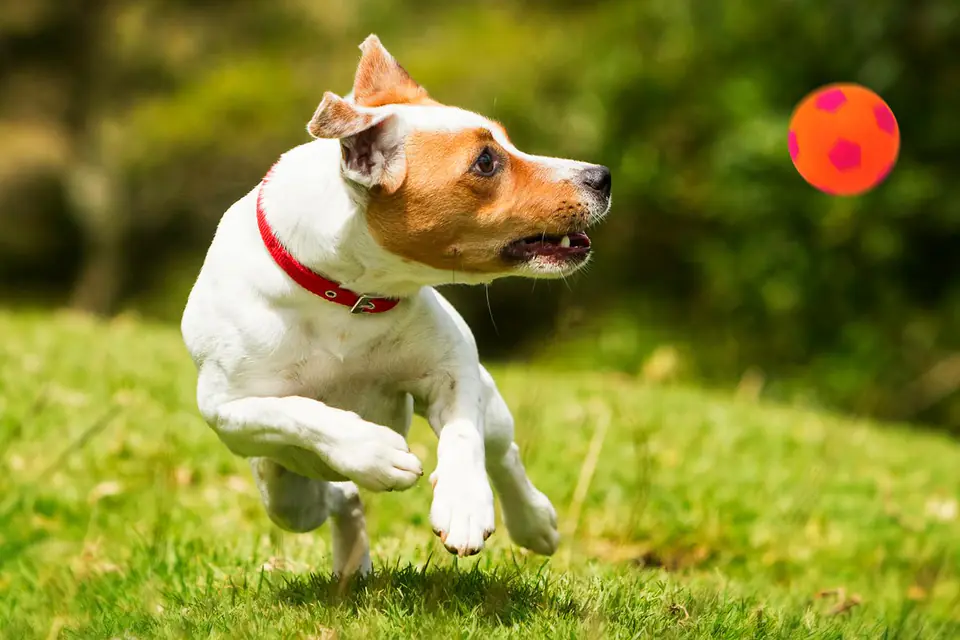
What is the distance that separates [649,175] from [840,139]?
818 cm

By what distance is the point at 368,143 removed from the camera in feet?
11.2

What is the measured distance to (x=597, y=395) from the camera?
798 centimetres

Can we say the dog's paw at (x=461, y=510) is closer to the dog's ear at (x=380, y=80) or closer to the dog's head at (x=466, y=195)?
the dog's head at (x=466, y=195)

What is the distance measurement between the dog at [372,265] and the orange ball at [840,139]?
1449 millimetres

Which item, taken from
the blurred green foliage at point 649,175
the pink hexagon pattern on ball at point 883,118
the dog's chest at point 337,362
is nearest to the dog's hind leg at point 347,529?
the dog's chest at point 337,362

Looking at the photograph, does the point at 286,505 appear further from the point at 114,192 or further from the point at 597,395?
the point at 114,192

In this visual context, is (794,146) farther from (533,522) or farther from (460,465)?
(460,465)

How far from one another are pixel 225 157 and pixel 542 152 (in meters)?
4.58

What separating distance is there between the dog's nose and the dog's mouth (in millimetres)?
137

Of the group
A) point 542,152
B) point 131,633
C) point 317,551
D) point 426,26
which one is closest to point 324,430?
point 131,633

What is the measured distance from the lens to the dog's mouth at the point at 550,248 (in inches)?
138

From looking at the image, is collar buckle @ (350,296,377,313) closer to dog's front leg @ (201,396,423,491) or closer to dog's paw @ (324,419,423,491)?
dog's front leg @ (201,396,423,491)

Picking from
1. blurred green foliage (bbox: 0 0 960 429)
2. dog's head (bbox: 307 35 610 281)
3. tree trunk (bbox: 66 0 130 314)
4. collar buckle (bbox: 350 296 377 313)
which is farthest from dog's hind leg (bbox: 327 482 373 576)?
tree trunk (bbox: 66 0 130 314)

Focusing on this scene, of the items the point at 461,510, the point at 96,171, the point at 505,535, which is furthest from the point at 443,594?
the point at 96,171
